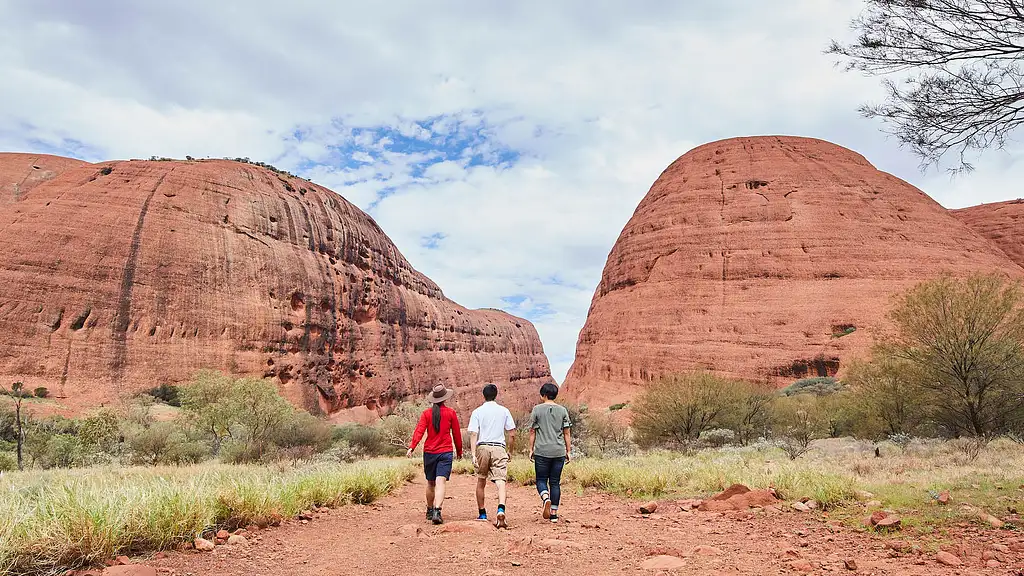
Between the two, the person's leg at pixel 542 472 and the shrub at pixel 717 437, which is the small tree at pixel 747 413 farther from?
the person's leg at pixel 542 472

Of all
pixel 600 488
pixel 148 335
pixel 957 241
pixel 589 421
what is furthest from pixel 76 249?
pixel 957 241

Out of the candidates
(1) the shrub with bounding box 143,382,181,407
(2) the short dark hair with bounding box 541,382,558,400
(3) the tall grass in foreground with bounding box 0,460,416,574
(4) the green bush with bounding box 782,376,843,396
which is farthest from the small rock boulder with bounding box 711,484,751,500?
(1) the shrub with bounding box 143,382,181,407

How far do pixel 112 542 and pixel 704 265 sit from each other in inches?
1637

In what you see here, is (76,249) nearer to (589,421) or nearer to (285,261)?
(285,261)

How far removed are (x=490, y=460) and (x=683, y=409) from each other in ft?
47.0

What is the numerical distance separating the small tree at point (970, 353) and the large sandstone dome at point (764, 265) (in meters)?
20.2

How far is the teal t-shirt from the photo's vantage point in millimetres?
7215

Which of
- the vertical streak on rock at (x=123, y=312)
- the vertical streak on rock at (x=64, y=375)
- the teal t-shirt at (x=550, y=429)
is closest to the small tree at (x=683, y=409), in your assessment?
the teal t-shirt at (x=550, y=429)

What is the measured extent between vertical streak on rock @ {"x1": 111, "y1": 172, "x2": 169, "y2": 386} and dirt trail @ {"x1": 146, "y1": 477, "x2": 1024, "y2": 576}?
102 feet

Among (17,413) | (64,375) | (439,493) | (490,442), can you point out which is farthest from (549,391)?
(64,375)

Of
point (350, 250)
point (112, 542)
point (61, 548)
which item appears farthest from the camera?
point (350, 250)

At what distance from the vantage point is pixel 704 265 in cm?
4181

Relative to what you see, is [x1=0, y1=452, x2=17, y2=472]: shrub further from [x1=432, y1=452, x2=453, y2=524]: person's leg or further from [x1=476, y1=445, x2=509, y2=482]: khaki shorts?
[x1=476, y1=445, x2=509, y2=482]: khaki shorts

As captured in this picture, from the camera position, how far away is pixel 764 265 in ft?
132
